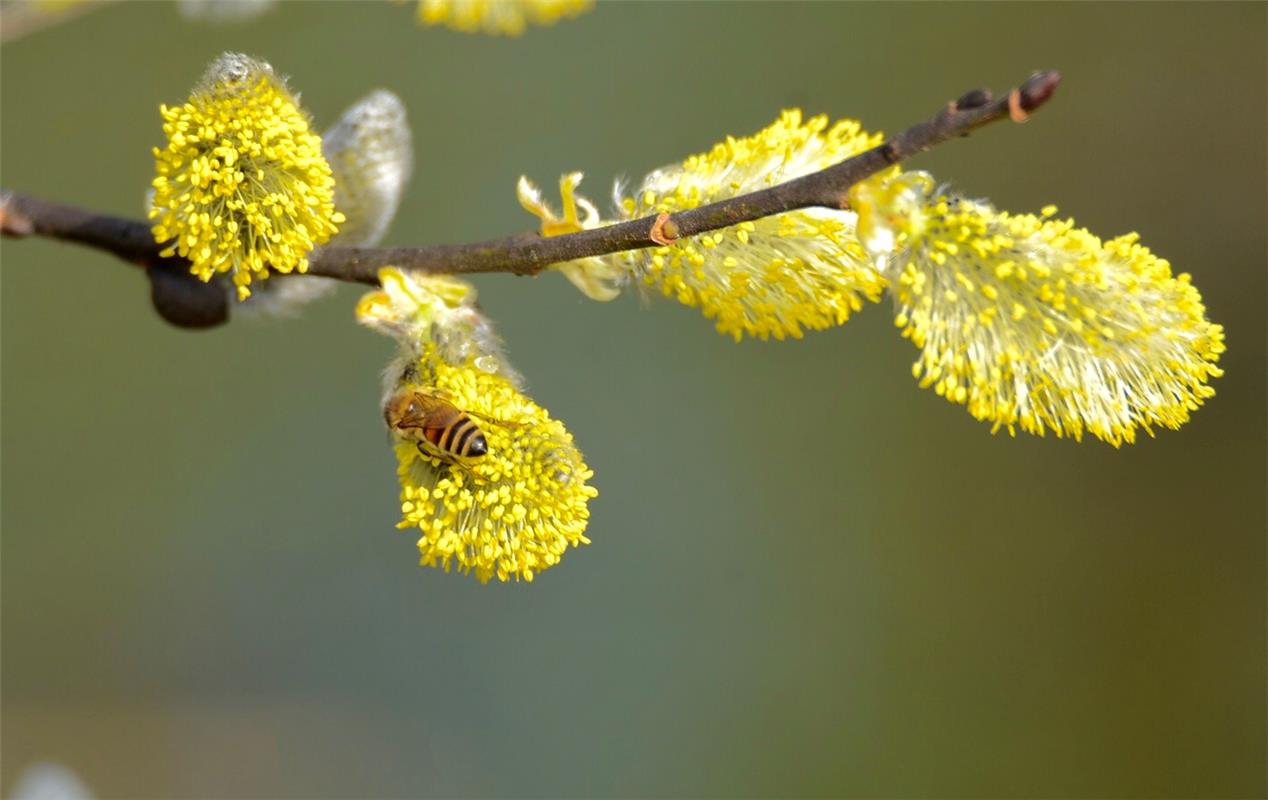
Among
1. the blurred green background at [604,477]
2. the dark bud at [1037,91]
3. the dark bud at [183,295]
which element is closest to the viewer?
the dark bud at [1037,91]

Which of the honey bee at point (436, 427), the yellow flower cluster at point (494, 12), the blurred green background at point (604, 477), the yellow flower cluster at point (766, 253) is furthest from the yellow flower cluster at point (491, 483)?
the blurred green background at point (604, 477)

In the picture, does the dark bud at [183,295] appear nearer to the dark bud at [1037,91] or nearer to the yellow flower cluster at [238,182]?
the yellow flower cluster at [238,182]

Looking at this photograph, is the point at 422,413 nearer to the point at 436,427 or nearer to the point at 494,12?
the point at 436,427

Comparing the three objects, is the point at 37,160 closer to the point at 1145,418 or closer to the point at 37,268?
the point at 37,268

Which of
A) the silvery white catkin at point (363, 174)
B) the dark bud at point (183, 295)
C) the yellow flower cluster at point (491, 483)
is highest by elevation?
the silvery white catkin at point (363, 174)

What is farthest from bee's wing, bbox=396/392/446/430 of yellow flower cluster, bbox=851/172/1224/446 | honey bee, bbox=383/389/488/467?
yellow flower cluster, bbox=851/172/1224/446

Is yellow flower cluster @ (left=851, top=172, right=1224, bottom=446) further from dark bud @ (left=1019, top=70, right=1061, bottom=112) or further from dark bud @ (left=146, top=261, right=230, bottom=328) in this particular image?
dark bud @ (left=146, top=261, right=230, bottom=328)

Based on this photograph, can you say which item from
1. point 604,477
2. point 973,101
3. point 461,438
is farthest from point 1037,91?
point 604,477
